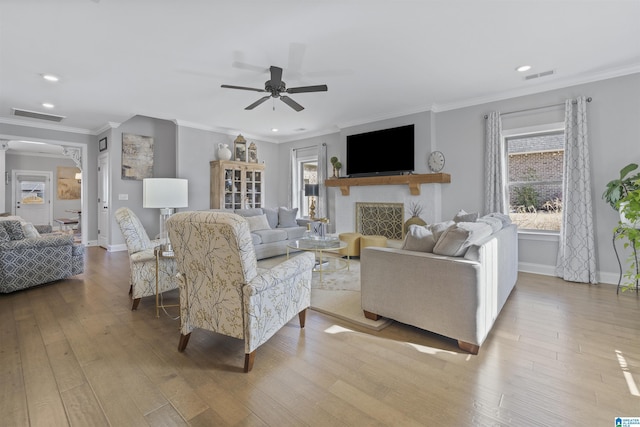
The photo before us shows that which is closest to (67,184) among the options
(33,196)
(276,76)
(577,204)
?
(33,196)

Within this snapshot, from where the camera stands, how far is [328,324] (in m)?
2.51

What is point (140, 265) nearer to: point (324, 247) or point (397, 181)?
point (324, 247)

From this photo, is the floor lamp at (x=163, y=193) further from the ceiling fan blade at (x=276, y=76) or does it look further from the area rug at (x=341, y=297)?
the area rug at (x=341, y=297)

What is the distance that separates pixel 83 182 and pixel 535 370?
8053mm

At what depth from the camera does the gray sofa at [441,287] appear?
2.00 metres

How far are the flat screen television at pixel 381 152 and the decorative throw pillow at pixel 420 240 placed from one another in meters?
2.99

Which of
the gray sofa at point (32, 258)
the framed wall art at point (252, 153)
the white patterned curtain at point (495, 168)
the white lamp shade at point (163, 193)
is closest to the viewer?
the gray sofa at point (32, 258)

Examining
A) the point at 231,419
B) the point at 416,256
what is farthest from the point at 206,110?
the point at 231,419

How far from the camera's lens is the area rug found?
2520mm

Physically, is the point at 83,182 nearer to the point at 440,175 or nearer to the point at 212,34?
the point at 212,34

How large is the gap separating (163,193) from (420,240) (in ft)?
13.7

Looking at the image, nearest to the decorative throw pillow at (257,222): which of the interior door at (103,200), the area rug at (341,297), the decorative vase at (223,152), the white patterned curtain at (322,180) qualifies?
the area rug at (341,297)

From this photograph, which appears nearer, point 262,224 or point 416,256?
point 416,256

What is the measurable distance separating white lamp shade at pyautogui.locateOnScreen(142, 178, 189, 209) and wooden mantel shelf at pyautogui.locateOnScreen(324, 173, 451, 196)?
277 cm
